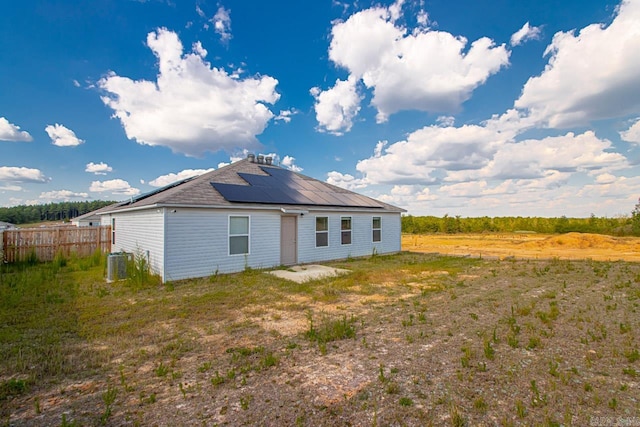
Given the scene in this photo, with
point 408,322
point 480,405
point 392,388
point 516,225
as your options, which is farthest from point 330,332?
point 516,225

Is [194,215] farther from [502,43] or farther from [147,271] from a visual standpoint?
[502,43]

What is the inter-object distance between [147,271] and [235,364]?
6.82 m

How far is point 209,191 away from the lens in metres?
10.1

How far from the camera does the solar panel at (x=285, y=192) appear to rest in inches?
420

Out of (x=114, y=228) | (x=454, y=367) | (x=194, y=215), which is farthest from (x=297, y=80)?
(x=454, y=367)

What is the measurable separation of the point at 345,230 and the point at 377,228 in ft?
A: 8.19

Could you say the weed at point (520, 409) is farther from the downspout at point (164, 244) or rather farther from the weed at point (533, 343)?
the downspout at point (164, 244)

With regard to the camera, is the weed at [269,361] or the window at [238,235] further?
the window at [238,235]

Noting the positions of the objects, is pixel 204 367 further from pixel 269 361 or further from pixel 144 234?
pixel 144 234

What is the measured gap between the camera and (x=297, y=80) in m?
16.7

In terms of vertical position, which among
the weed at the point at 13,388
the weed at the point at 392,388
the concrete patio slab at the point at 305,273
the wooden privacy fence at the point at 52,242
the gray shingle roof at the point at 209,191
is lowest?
the weed at the point at 13,388

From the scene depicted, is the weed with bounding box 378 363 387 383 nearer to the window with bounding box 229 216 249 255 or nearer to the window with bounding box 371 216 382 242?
the window with bounding box 229 216 249 255

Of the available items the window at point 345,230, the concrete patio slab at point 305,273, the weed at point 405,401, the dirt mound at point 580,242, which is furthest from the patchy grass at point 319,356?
the dirt mound at point 580,242

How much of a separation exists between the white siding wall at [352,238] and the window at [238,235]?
240 centimetres
